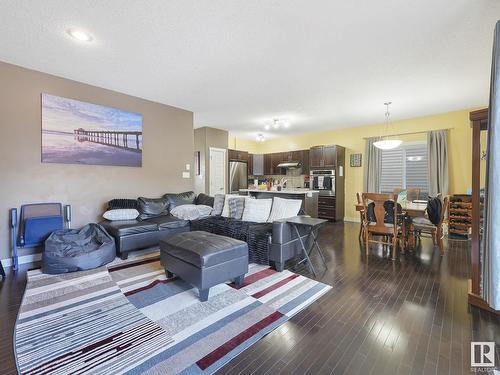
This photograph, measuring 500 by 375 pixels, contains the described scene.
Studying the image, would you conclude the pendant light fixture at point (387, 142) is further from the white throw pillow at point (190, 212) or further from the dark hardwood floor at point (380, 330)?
the white throw pillow at point (190, 212)

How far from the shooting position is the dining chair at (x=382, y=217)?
3568mm

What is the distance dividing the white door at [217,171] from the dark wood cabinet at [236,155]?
0.29m

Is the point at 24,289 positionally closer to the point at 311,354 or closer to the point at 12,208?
the point at 12,208

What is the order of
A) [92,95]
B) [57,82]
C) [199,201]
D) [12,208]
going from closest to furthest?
[12,208], [57,82], [92,95], [199,201]

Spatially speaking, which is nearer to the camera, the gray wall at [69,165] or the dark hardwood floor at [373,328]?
the dark hardwood floor at [373,328]

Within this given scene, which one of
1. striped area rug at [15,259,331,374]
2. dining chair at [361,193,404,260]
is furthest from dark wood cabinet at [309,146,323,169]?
striped area rug at [15,259,331,374]

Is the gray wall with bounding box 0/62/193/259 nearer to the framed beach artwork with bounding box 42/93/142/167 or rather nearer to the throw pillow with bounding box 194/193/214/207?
the framed beach artwork with bounding box 42/93/142/167

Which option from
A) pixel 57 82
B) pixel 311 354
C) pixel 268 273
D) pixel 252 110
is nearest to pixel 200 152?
pixel 252 110

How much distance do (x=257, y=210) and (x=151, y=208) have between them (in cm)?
194

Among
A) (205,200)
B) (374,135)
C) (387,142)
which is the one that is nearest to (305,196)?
(387,142)

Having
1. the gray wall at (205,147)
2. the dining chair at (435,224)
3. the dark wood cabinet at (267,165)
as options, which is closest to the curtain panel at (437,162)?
the dining chair at (435,224)

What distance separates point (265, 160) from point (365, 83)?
17.0 feet

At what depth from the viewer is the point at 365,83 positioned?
3738mm

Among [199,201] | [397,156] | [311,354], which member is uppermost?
[397,156]
